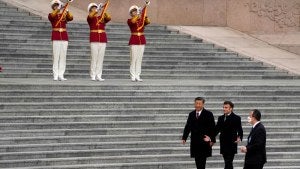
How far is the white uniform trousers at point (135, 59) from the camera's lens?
20469 mm

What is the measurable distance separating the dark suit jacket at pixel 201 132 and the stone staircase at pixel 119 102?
5.85 ft

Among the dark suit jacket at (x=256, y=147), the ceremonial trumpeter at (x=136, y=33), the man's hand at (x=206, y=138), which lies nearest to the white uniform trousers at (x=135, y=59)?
the ceremonial trumpeter at (x=136, y=33)

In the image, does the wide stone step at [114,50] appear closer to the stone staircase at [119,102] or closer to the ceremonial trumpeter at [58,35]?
the stone staircase at [119,102]

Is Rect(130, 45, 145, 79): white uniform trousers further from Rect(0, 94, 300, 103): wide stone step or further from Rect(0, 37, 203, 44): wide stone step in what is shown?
Rect(0, 37, 203, 44): wide stone step

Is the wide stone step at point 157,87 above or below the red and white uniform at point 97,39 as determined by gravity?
below

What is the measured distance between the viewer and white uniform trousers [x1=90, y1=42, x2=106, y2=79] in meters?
20.2

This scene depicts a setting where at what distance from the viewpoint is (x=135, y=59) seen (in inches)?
808

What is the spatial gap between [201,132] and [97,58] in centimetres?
655

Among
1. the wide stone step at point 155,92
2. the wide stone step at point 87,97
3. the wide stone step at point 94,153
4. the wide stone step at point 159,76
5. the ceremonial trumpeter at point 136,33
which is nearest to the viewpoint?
the wide stone step at point 94,153

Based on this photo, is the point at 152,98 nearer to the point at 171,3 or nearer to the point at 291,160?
the point at 291,160

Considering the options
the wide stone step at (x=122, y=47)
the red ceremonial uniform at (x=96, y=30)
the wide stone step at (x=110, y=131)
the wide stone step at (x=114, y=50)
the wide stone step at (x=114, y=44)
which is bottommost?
the wide stone step at (x=110, y=131)

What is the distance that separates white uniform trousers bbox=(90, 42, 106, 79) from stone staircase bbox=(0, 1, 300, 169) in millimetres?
360

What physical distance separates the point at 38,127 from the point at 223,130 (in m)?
3.95

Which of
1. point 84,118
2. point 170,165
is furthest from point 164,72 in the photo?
point 170,165
